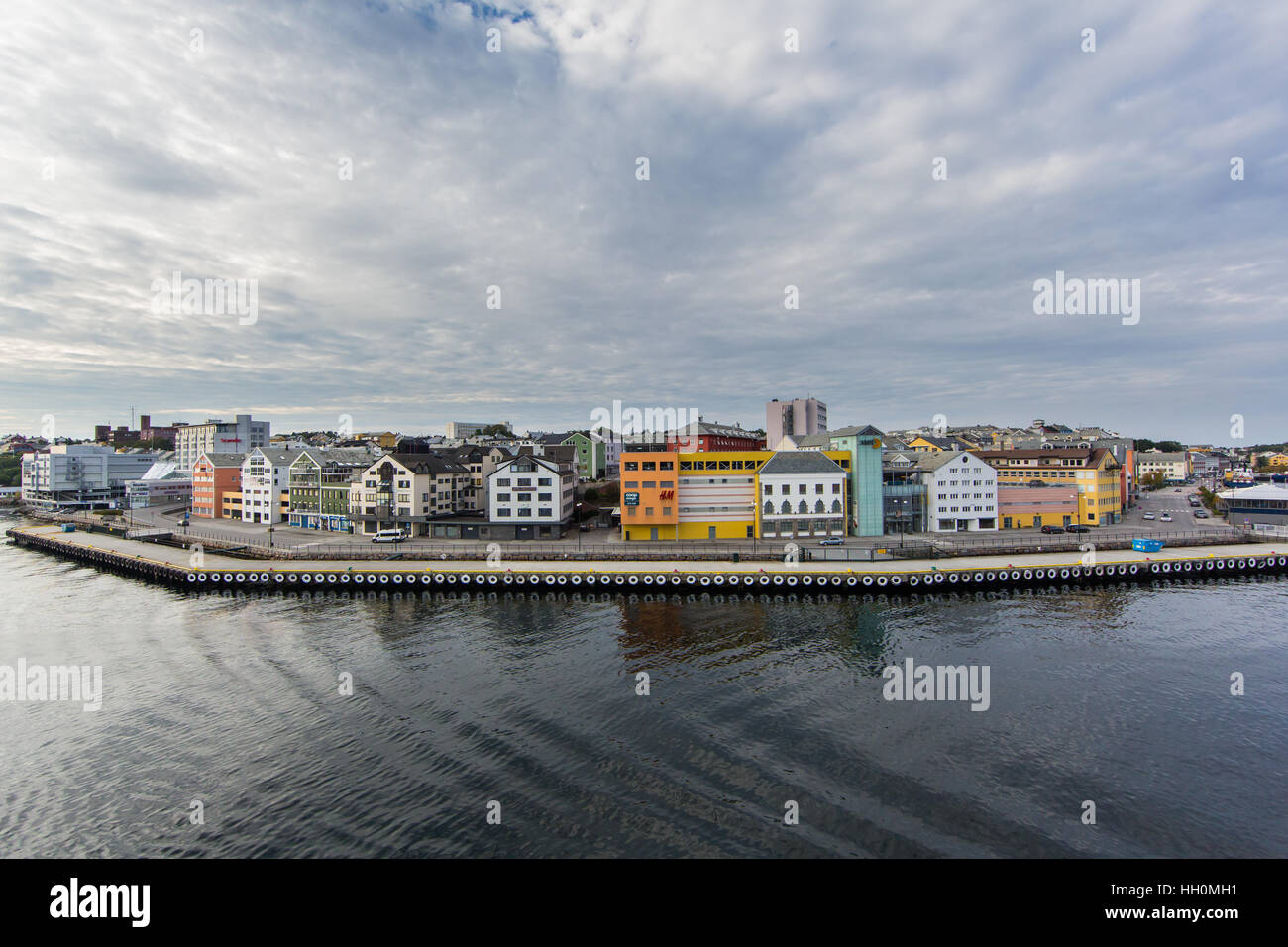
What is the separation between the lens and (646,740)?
21.9 m

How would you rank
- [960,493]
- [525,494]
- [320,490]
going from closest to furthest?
[525,494] → [960,493] → [320,490]

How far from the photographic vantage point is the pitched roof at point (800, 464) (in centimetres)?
6008

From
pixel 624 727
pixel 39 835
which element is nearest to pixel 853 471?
pixel 624 727

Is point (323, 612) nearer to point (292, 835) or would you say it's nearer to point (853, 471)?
point (292, 835)

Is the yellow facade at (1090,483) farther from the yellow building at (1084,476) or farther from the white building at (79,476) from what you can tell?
the white building at (79,476)

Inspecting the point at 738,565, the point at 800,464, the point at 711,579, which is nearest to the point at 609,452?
the point at 800,464

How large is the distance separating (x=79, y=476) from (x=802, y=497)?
136744 millimetres

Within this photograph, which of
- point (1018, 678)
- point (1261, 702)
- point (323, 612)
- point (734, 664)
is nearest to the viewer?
point (1261, 702)

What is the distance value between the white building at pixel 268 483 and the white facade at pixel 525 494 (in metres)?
31.2

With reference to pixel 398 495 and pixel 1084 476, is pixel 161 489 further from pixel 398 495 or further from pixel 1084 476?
pixel 1084 476

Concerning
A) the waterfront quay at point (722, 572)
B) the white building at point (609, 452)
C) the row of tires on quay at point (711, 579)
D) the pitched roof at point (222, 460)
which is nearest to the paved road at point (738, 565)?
the waterfront quay at point (722, 572)
